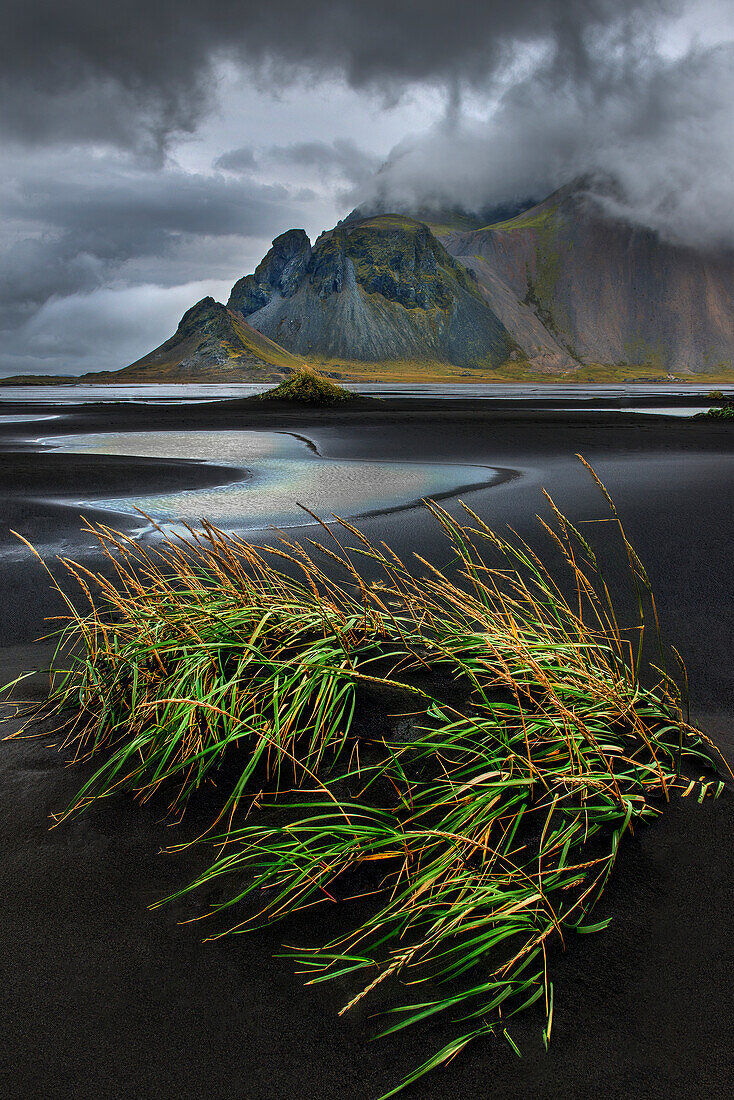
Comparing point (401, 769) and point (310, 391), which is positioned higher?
point (310, 391)

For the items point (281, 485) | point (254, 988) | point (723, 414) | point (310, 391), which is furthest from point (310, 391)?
point (254, 988)

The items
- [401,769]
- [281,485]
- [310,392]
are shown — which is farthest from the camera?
[310,392]

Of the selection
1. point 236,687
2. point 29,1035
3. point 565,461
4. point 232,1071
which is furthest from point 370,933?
point 565,461

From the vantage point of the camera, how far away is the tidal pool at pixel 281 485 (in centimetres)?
891

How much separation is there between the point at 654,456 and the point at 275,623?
13.3 m

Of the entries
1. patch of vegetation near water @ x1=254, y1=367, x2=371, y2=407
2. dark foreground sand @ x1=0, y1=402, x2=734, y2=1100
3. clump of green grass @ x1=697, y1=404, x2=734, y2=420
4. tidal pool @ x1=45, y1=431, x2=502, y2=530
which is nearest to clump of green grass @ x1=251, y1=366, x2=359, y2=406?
patch of vegetation near water @ x1=254, y1=367, x2=371, y2=407

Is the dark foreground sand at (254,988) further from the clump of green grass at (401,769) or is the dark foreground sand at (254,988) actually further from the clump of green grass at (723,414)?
the clump of green grass at (723,414)

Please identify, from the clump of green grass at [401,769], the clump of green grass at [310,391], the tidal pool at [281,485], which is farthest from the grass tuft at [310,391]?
the clump of green grass at [401,769]

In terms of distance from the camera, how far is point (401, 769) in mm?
2521

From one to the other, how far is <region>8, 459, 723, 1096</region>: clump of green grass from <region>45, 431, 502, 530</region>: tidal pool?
3607 millimetres

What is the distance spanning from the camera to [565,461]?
13.7 m

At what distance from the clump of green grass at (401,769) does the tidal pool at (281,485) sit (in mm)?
3607

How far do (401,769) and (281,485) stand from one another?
9088mm

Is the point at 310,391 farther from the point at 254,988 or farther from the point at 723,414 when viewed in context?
the point at 254,988
